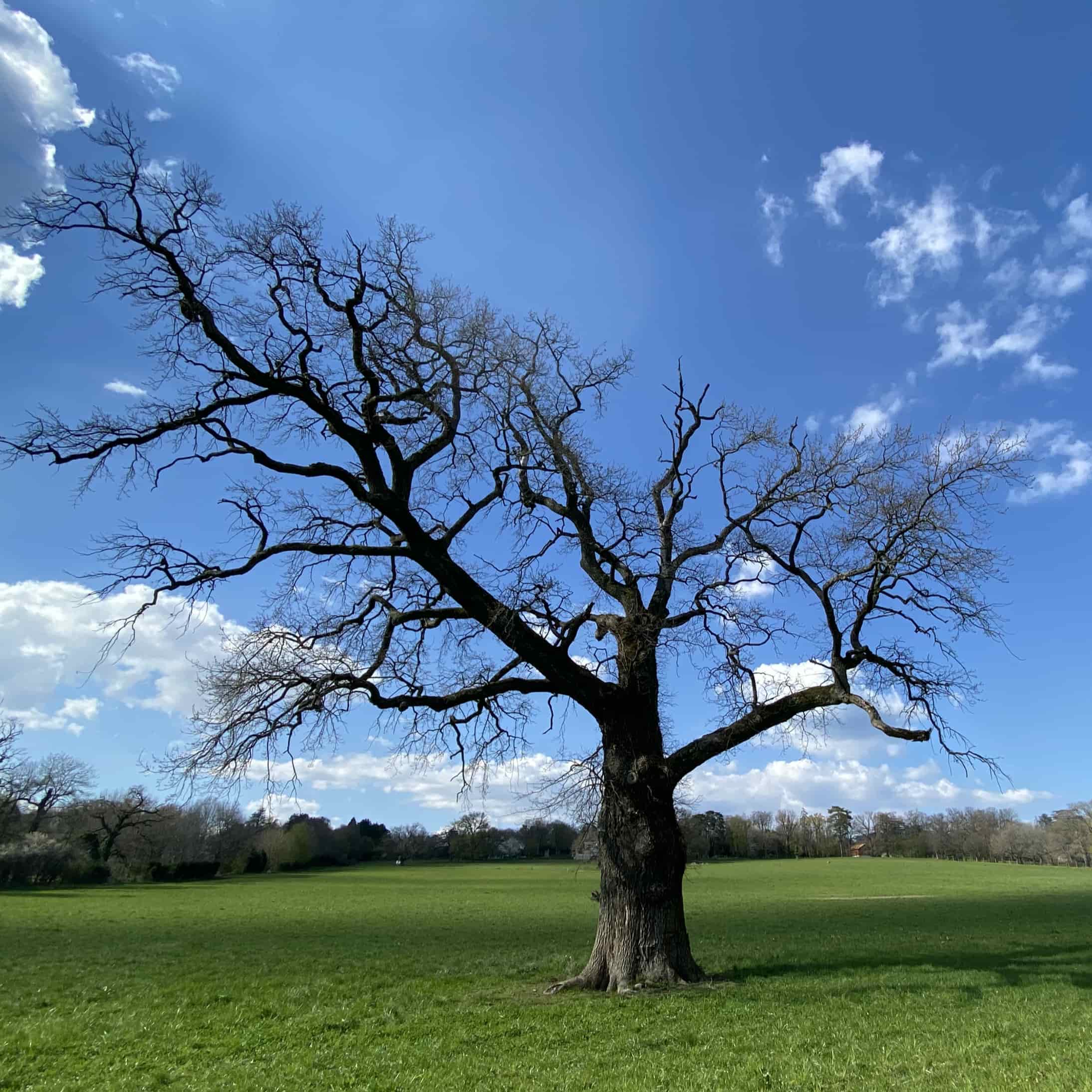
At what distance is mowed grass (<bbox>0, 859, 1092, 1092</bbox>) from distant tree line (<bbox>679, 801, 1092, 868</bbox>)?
291 feet

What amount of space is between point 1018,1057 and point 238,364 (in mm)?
A: 13696

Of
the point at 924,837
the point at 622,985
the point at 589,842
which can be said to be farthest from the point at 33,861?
the point at 924,837

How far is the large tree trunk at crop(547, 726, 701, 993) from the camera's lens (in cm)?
1252

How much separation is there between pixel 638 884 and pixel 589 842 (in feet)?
4.38

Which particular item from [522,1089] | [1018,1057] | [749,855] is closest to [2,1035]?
[522,1089]

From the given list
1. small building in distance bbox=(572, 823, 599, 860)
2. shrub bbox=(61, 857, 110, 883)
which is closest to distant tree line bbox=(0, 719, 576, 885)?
shrub bbox=(61, 857, 110, 883)

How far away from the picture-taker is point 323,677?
12.7m

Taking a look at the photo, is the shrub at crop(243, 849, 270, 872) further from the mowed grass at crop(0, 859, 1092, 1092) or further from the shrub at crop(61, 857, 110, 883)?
the mowed grass at crop(0, 859, 1092, 1092)

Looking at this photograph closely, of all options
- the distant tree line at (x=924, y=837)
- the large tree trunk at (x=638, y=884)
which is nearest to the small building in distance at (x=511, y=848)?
the distant tree line at (x=924, y=837)

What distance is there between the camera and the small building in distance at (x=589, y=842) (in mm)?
13492

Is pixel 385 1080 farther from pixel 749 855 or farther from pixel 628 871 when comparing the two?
pixel 749 855

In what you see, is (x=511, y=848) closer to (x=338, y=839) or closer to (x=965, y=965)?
(x=338, y=839)

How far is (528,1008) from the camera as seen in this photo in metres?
11.6

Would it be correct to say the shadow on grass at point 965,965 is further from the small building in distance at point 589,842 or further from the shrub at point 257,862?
the shrub at point 257,862
